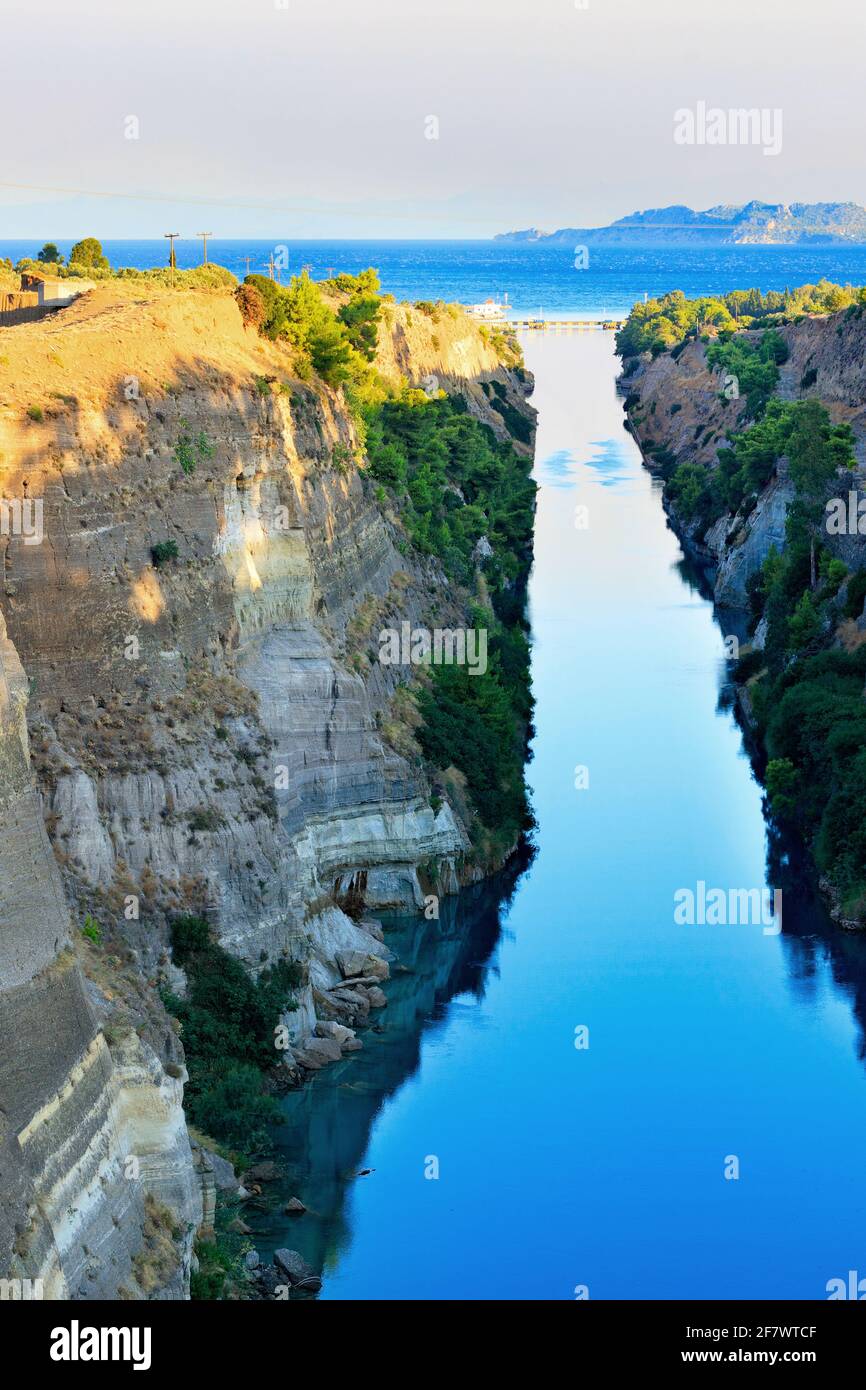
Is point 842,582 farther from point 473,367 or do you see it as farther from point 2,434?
point 473,367

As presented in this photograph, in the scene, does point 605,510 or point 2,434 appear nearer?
point 2,434

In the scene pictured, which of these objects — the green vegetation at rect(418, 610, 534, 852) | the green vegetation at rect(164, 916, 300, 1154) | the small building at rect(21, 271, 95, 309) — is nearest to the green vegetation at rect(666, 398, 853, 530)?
the green vegetation at rect(418, 610, 534, 852)

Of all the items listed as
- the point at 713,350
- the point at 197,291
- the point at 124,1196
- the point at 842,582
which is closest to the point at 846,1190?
the point at 124,1196

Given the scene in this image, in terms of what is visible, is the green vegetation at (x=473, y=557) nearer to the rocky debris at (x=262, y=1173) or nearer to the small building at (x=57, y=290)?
the small building at (x=57, y=290)

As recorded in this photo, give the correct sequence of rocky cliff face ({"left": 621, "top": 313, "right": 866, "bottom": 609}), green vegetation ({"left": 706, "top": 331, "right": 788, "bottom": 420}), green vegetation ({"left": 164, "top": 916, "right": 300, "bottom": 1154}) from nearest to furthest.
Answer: green vegetation ({"left": 164, "top": 916, "right": 300, "bottom": 1154}) < rocky cliff face ({"left": 621, "top": 313, "right": 866, "bottom": 609}) < green vegetation ({"left": 706, "top": 331, "right": 788, "bottom": 420})

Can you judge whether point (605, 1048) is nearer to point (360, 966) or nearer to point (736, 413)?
point (360, 966)

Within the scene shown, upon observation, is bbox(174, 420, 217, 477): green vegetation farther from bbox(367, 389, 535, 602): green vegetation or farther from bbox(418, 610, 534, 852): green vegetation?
bbox(367, 389, 535, 602): green vegetation
